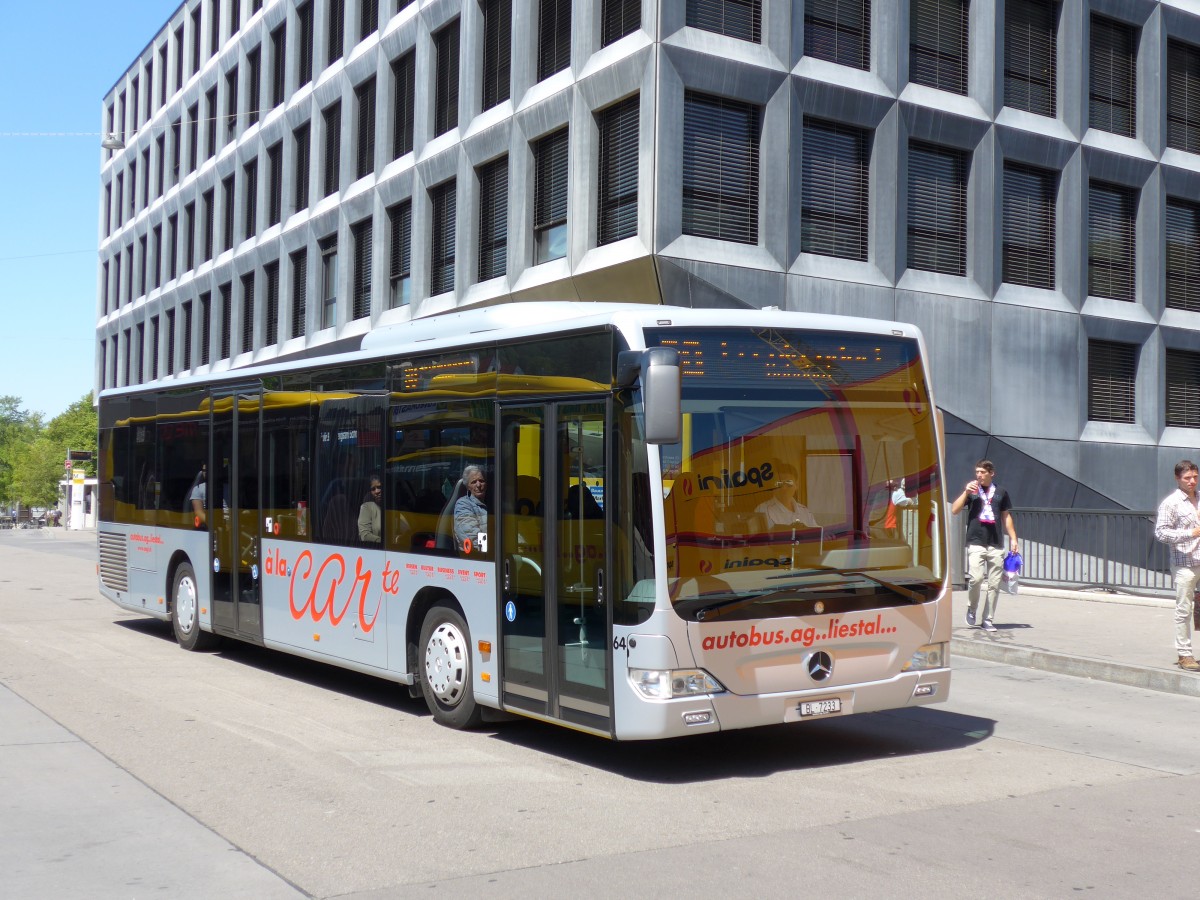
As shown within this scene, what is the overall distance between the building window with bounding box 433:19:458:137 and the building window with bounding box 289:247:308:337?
8.16 m

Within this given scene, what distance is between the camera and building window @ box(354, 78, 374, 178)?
3080 centimetres

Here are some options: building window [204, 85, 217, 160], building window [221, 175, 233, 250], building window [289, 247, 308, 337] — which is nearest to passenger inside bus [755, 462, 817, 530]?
building window [289, 247, 308, 337]

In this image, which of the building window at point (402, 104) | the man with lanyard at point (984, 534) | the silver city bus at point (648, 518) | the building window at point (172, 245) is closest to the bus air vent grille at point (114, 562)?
the silver city bus at point (648, 518)

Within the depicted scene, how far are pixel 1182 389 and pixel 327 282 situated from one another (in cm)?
2008

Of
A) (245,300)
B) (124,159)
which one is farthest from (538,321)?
(124,159)

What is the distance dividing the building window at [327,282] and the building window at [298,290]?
1.50 meters

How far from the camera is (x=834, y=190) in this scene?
2230 centimetres

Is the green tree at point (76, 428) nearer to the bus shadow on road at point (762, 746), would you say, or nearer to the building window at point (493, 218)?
the building window at point (493, 218)

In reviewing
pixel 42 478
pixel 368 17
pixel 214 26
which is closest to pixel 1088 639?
pixel 368 17

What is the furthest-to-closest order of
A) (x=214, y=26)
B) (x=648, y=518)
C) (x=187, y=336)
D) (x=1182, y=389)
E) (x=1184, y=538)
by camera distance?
1. (x=187, y=336)
2. (x=214, y=26)
3. (x=1182, y=389)
4. (x=1184, y=538)
5. (x=648, y=518)

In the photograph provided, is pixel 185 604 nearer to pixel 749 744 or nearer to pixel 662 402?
pixel 749 744

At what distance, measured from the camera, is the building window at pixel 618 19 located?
20.9 meters

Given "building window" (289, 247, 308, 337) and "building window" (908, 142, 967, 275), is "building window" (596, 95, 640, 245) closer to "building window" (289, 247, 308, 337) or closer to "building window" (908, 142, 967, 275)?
"building window" (908, 142, 967, 275)

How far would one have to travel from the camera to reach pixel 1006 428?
24375mm
